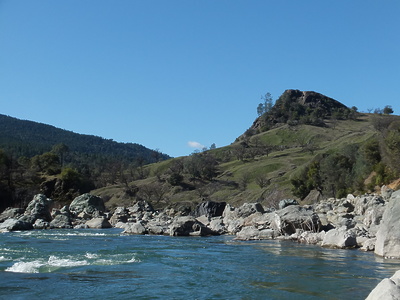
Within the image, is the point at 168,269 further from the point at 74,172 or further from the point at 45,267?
the point at 74,172

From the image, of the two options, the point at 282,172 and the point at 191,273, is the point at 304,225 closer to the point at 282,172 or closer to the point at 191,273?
the point at 191,273

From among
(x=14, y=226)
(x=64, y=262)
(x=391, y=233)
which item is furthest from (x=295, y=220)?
(x=14, y=226)

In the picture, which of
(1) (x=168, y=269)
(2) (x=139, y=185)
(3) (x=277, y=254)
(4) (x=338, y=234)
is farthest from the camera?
(2) (x=139, y=185)

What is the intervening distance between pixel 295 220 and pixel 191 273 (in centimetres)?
1933

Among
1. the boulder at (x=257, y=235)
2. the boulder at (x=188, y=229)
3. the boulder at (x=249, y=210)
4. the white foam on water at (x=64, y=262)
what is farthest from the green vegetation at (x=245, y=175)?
the white foam on water at (x=64, y=262)

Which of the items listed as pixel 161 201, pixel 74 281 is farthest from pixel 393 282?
pixel 161 201

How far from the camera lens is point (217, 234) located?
44.3 metres

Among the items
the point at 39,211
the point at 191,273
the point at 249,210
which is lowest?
the point at 191,273

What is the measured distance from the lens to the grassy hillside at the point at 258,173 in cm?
8819

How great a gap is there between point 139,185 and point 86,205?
204 feet

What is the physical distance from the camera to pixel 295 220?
36469 millimetres

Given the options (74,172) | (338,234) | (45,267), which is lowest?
(45,267)

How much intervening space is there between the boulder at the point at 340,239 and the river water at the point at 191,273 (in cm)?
124

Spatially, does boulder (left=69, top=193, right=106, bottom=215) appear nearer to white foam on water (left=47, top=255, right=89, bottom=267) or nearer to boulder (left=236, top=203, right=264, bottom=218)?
boulder (left=236, top=203, right=264, bottom=218)
